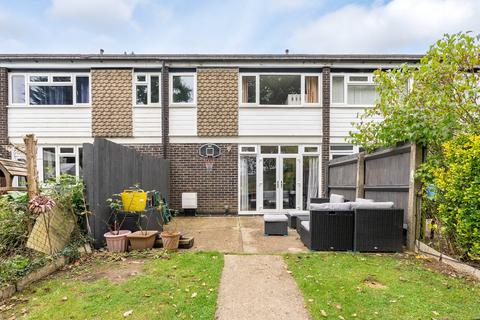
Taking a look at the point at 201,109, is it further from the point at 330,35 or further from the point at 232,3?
the point at 330,35

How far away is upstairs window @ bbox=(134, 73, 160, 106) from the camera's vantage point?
31.0ft

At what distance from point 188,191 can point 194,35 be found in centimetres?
926

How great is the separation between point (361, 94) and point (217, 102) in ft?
17.8

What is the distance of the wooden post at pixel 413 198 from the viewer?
15.7 ft

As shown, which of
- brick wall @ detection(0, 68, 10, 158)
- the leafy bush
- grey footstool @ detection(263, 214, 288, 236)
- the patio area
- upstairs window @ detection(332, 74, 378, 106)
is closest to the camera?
the leafy bush

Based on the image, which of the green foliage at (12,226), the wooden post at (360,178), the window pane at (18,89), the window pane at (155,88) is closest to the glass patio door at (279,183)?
the wooden post at (360,178)

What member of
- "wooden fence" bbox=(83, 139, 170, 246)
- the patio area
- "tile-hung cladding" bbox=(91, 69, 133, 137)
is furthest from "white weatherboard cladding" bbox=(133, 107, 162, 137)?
the patio area

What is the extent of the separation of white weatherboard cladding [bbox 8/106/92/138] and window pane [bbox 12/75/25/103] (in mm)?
355

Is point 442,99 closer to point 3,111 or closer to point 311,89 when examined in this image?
point 311,89

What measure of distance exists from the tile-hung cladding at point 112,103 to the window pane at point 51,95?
105 cm

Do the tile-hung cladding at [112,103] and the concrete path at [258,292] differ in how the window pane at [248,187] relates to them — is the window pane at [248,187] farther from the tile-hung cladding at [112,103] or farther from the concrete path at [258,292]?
the concrete path at [258,292]

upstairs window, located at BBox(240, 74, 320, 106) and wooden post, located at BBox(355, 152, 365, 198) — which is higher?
upstairs window, located at BBox(240, 74, 320, 106)

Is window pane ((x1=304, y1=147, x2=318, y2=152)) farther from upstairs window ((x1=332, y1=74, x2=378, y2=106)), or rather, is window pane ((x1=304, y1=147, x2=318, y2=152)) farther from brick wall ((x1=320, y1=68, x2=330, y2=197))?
upstairs window ((x1=332, y1=74, x2=378, y2=106))

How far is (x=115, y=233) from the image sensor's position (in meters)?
4.86
